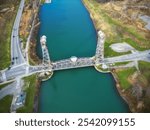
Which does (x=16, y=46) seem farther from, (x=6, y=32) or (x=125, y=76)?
(x=125, y=76)

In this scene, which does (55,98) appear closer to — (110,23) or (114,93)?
(114,93)

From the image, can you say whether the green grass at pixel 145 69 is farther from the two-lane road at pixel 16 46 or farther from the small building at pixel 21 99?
the two-lane road at pixel 16 46

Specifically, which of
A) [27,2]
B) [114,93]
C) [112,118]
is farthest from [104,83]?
[27,2]

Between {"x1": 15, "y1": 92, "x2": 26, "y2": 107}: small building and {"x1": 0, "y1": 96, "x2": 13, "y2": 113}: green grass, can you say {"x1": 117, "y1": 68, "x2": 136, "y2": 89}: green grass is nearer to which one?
{"x1": 15, "y1": 92, "x2": 26, "y2": 107}: small building

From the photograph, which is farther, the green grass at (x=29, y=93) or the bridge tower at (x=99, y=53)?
→ the bridge tower at (x=99, y=53)

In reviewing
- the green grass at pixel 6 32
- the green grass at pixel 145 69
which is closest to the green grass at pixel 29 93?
the green grass at pixel 6 32

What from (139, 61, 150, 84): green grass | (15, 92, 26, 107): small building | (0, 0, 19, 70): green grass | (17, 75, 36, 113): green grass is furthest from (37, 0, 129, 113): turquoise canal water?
(0, 0, 19, 70): green grass
